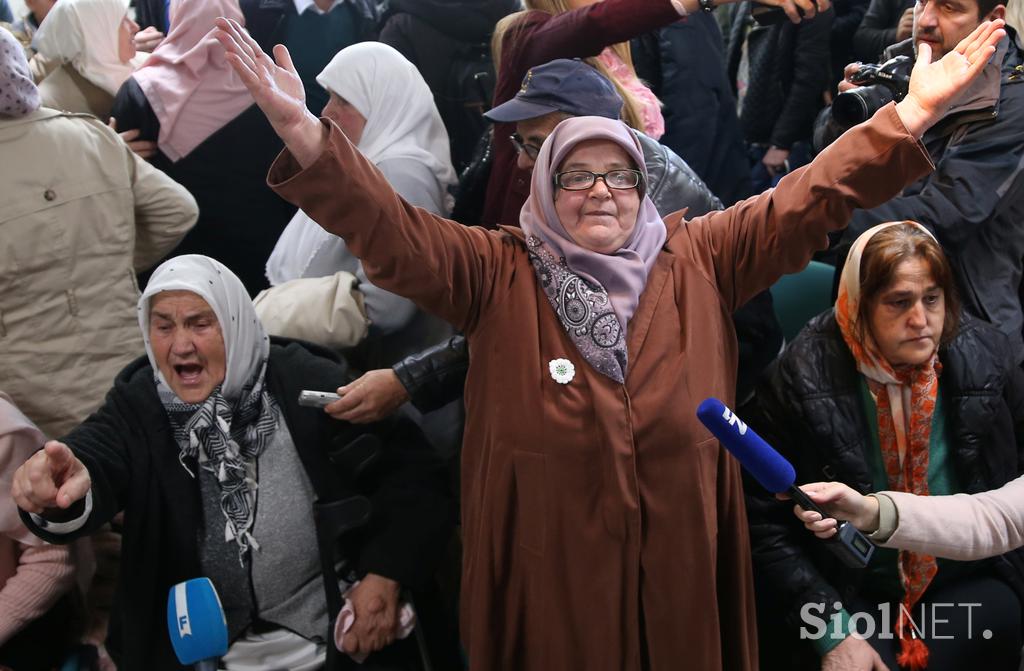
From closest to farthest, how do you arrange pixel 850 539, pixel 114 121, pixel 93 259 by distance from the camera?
pixel 850 539 < pixel 93 259 < pixel 114 121

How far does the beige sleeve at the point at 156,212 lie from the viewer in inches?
111

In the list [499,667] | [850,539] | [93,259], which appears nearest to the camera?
[850,539]

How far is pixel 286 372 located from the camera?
2461 millimetres

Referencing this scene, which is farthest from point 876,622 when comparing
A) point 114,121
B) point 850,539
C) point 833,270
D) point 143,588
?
→ point 114,121

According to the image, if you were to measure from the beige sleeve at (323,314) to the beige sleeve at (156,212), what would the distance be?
46cm

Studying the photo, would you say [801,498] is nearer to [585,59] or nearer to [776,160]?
[585,59]

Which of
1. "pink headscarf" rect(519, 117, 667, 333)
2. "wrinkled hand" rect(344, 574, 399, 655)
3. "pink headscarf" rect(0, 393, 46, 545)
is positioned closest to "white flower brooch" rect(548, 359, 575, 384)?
"pink headscarf" rect(519, 117, 667, 333)

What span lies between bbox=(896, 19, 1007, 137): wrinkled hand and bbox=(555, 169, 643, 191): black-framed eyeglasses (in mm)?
475

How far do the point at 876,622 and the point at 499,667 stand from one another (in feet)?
2.88

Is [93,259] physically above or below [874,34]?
below

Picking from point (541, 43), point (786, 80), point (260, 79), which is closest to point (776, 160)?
point (786, 80)

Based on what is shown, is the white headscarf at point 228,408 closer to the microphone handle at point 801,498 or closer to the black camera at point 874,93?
the microphone handle at point 801,498

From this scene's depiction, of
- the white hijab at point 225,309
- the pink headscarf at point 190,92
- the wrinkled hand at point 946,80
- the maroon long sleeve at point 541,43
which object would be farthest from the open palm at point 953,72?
the pink headscarf at point 190,92

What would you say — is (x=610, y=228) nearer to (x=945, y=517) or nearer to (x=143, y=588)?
(x=945, y=517)
